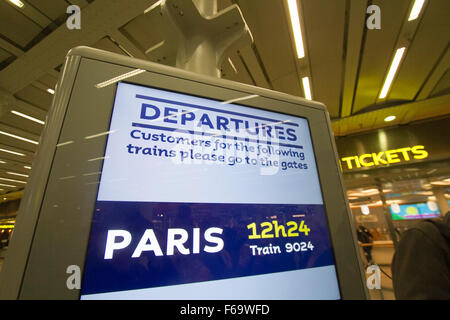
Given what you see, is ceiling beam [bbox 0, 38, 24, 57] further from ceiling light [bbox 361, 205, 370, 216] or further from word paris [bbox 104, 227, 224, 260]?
ceiling light [bbox 361, 205, 370, 216]

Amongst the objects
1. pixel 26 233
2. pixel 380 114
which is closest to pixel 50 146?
pixel 26 233

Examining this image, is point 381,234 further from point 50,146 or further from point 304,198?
point 50,146

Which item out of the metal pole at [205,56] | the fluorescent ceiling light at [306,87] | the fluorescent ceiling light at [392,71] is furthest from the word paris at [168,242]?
the fluorescent ceiling light at [392,71]

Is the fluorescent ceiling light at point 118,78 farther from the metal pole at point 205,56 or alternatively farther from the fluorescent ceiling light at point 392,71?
the fluorescent ceiling light at point 392,71

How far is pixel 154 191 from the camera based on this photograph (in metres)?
0.59

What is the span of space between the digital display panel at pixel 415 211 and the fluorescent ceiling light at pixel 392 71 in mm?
3082

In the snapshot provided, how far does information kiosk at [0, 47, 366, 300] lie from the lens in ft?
1.62

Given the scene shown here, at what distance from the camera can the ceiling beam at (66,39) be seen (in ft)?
8.57

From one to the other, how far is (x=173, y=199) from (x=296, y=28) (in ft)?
11.3

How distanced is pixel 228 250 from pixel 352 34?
12.7ft

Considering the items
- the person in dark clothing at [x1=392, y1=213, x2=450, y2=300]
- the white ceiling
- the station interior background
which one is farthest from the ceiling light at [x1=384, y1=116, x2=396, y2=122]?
the person in dark clothing at [x1=392, y1=213, x2=450, y2=300]

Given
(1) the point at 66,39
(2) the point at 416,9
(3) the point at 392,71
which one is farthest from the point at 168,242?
(3) the point at 392,71

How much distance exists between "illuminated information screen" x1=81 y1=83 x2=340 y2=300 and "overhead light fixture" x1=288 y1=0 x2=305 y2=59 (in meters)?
2.81

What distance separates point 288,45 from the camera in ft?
11.2
